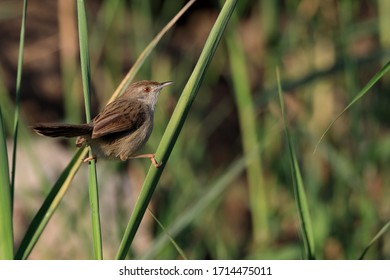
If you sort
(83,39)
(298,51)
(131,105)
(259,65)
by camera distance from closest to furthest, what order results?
(83,39) < (131,105) < (298,51) < (259,65)

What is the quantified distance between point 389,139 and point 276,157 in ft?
2.07

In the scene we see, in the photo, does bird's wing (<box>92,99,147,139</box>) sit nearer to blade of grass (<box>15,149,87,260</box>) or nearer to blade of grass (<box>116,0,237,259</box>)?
blade of grass (<box>15,149,87,260</box>)

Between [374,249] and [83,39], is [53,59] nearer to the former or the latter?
[374,249]

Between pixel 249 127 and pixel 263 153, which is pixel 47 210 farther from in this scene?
pixel 263 153

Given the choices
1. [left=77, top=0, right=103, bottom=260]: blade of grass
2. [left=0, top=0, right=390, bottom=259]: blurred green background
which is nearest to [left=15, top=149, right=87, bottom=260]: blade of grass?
[left=77, top=0, right=103, bottom=260]: blade of grass

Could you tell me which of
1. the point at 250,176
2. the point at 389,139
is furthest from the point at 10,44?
the point at 389,139

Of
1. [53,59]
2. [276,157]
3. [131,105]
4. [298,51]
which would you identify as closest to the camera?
[131,105]

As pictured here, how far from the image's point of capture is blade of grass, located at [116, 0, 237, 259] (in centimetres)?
167

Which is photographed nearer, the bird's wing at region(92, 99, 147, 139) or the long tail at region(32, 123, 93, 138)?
the long tail at region(32, 123, 93, 138)

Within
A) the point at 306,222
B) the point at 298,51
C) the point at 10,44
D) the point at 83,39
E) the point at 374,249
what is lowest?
the point at 374,249

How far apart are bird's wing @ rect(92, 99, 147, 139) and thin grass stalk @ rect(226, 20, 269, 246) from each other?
1.00 meters

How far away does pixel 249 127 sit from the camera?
3.50 metres

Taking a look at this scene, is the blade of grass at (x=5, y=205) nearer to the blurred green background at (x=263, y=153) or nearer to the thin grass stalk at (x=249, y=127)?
the blurred green background at (x=263, y=153)
